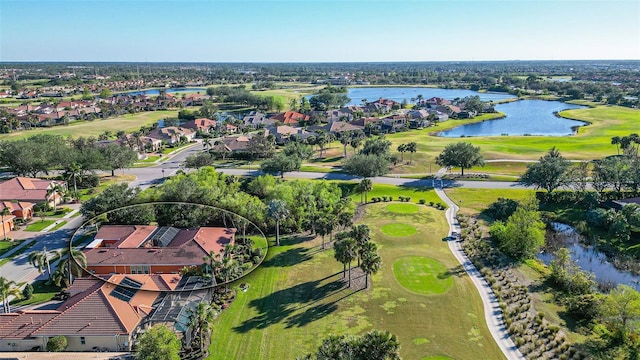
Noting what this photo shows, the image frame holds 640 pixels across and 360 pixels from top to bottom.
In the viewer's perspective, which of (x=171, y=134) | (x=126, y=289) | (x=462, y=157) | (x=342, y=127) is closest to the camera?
(x=126, y=289)

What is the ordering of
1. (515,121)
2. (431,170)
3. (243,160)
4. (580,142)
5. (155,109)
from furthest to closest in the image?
(155,109), (515,121), (580,142), (243,160), (431,170)

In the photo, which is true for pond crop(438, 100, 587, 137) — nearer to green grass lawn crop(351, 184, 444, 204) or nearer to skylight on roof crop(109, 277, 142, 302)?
green grass lawn crop(351, 184, 444, 204)

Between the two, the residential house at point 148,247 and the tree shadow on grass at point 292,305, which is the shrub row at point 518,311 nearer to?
the tree shadow on grass at point 292,305

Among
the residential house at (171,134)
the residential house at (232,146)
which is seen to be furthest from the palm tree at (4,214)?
the residential house at (171,134)

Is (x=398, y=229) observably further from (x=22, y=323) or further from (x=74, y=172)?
(x=74, y=172)

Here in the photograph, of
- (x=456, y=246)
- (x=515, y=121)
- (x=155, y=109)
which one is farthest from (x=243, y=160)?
(x=515, y=121)

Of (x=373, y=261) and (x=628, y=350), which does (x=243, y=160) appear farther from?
(x=628, y=350)

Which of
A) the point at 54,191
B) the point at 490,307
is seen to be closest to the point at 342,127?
the point at 54,191
